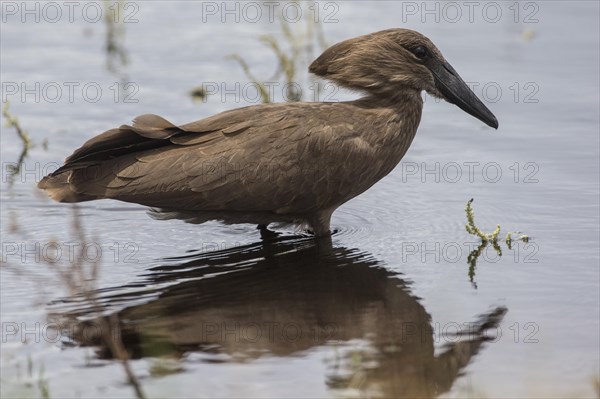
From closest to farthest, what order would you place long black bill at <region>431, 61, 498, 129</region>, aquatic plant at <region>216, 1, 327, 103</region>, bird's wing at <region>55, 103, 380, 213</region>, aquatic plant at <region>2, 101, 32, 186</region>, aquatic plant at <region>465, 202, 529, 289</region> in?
bird's wing at <region>55, 103, 380, 213</region>
aquatic plant at <region>465, 202, 529, 289</region>
long black bill at <region>431, 61, 498, 129</region>
aquatic plant at <region>2, 101, 32, 186</region>
aquatic plant at <region>216, 1, 327, 103</region>

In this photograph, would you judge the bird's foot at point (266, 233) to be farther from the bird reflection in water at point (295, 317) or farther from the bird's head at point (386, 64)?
the bird's head at point (386, 64)

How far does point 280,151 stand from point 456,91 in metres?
1.47

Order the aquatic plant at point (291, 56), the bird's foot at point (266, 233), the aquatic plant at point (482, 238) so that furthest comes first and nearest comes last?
1. the aquatic plant at point (291, 56)
2. the bird's foot at point (266, 233)
3. the aquatic plant at point (482, 238)

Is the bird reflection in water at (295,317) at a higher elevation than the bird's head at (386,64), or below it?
below

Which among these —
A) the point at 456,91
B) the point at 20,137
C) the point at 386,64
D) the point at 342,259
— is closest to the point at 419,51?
the point at 386,64

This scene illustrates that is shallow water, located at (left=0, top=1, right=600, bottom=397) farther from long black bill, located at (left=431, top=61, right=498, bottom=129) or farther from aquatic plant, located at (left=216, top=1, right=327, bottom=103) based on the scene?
long black bill, located at (left=431, top=61, right=498, bottom=129)

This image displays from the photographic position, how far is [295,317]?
7227 mm

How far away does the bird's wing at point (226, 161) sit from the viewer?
314 inches

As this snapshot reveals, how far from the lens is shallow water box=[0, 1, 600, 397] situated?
646 centimetres

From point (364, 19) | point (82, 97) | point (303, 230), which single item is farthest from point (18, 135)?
point (364, 19)

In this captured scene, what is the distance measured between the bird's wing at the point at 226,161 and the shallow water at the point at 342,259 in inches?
15.7

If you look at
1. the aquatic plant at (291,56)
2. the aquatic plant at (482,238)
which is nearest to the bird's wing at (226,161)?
the aquatic plant at (482,238)

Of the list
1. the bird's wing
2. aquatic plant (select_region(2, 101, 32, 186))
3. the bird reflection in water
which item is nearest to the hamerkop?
the bird's wing

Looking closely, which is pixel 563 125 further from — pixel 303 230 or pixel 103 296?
pixel 103 296
